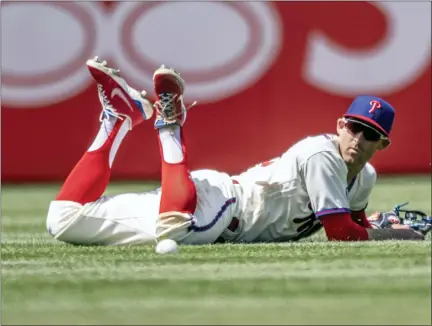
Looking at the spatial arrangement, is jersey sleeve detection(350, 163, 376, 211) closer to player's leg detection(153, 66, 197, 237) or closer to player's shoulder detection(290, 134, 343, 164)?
player's shoulder detection(290, 134, 343, 164)

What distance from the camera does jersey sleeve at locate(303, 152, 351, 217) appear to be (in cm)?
503

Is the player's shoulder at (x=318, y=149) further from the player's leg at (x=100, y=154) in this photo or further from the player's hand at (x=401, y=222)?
the player's leg at (x=100, y=154)

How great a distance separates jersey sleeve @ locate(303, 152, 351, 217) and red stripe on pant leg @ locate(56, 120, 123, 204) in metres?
1.05

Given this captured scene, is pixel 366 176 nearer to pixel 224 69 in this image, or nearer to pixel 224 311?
pixel 224 311

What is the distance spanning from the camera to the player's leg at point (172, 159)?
5.14m

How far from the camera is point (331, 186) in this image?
16.6ft

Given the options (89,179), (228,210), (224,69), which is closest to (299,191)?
(228,210)

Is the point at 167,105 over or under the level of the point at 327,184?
over

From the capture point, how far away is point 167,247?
4.90 m

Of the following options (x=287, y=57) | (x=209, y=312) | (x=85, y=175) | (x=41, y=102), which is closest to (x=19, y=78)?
(x=41, y=102)

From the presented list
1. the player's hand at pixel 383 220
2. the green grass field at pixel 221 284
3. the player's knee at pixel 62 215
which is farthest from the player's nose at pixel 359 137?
the player's knee at pixel 62 215

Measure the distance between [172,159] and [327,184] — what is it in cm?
78

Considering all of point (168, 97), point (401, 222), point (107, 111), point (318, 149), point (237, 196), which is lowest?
point (401, 222)

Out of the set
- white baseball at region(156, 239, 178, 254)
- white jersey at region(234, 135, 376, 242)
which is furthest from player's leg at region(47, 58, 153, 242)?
white jersey at region(234, 135, 376, 242)
